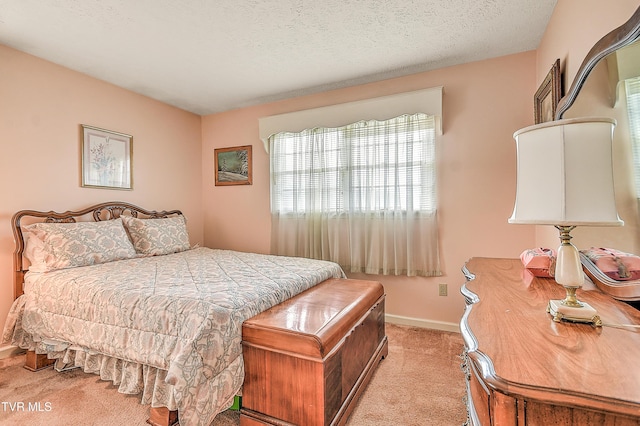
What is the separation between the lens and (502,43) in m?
2.53

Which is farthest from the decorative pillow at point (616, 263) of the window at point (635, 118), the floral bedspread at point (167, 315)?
the floral bedspread at point (167, 315)

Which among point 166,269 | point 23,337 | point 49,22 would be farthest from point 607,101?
point 23,337

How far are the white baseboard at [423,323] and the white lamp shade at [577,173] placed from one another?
2.42 meters

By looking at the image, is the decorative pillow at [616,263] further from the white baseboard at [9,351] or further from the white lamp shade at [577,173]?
the white baseboard at [9,351]

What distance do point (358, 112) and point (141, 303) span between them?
8.56 ft

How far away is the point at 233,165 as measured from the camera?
4090 millimetres

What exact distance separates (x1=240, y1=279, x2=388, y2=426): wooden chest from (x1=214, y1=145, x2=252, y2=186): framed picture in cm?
251

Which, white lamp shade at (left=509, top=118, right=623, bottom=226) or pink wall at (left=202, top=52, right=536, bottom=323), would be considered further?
pink wall at (left=202, top=52, right=536, bottom=323)

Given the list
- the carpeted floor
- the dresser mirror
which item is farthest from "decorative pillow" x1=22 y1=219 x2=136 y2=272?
the dresser mirror

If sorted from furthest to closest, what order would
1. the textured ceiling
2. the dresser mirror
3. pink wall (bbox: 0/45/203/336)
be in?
pink wall (bbox: 0/45/203/336), the textured ceiling, the dresser mirror

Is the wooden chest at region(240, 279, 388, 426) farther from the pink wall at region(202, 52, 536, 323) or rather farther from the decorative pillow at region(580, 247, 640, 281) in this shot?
the pink wall at region(202, 52, 536, 323)

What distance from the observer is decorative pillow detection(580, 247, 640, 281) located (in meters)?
0.99

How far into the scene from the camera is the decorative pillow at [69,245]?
2355mm

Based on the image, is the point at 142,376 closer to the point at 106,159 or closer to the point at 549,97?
the point at 106,159
